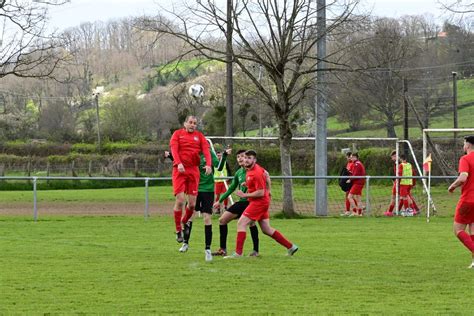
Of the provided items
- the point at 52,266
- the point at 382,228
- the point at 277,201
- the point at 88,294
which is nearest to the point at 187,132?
the point at 52,266

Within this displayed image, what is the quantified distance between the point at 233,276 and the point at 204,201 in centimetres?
323

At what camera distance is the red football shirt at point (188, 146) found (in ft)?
50.0

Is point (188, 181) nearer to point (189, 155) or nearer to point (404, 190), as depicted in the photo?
point (189, 155)

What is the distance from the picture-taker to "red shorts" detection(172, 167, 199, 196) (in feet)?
50.3

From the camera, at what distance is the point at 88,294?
35.0 ft

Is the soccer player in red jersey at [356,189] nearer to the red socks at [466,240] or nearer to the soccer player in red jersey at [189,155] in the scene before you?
the soccer player in red jersey at [189,155]

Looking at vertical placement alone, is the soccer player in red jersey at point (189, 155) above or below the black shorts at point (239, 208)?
above

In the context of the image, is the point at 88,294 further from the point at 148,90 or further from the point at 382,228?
the point at 148,90

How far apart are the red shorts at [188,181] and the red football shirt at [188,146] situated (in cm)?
12

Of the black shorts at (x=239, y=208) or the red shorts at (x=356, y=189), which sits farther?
the red shorts at (x=356, y=189)

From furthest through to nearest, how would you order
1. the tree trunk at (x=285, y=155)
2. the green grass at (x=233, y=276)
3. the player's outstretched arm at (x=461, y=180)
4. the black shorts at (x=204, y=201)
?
the tree trunk at (x=285, y=155), the black shorts at (x=204, y=201), the player's outstretched arm at (x=461, y=180), the green grass at (x=233, y=276)

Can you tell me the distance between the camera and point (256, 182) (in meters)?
14.2

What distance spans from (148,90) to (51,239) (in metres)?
91.7

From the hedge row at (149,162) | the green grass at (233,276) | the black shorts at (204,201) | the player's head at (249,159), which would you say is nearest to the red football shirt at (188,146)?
the black shorts at (204,201)
